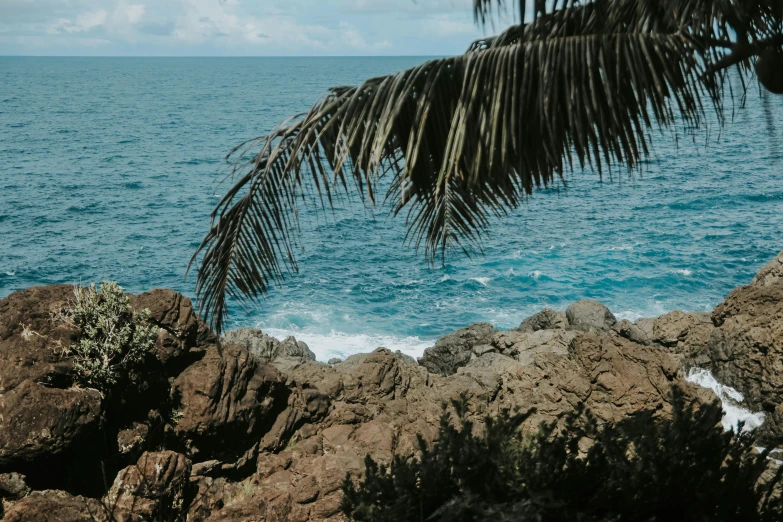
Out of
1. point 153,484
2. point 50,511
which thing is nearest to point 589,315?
point 153,484

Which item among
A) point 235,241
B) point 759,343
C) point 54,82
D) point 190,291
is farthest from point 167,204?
point 54,82

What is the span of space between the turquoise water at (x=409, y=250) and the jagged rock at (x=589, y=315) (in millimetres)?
5058

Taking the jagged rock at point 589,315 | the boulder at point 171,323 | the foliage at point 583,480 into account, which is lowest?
the jagged rock at point 589,315

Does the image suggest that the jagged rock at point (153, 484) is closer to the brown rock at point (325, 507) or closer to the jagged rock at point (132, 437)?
the jagged rock at point (132, 437)

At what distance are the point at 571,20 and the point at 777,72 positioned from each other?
1348 millimetres

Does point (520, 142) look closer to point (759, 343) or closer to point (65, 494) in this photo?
point (65, 494)

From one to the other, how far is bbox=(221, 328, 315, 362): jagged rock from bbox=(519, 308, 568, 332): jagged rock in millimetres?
7246

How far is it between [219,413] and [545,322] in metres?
15.5

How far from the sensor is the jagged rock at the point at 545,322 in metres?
22.8

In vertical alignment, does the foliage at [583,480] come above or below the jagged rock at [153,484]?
above

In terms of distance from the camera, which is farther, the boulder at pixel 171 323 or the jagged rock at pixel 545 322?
the jagged rock at pixel 545 322

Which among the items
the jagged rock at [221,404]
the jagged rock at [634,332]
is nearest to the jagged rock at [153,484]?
the jagged rock at [221,404]

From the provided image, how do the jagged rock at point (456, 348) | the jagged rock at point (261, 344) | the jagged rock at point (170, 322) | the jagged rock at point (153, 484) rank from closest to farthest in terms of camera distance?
1. the jagged rock at point (153, 484)
2. the jagged rock at point (170, 322)
3. the jagged rock at point (261, 344)
4. the jagged rock at point (456, 348)

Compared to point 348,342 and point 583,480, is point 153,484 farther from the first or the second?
point 348,342
